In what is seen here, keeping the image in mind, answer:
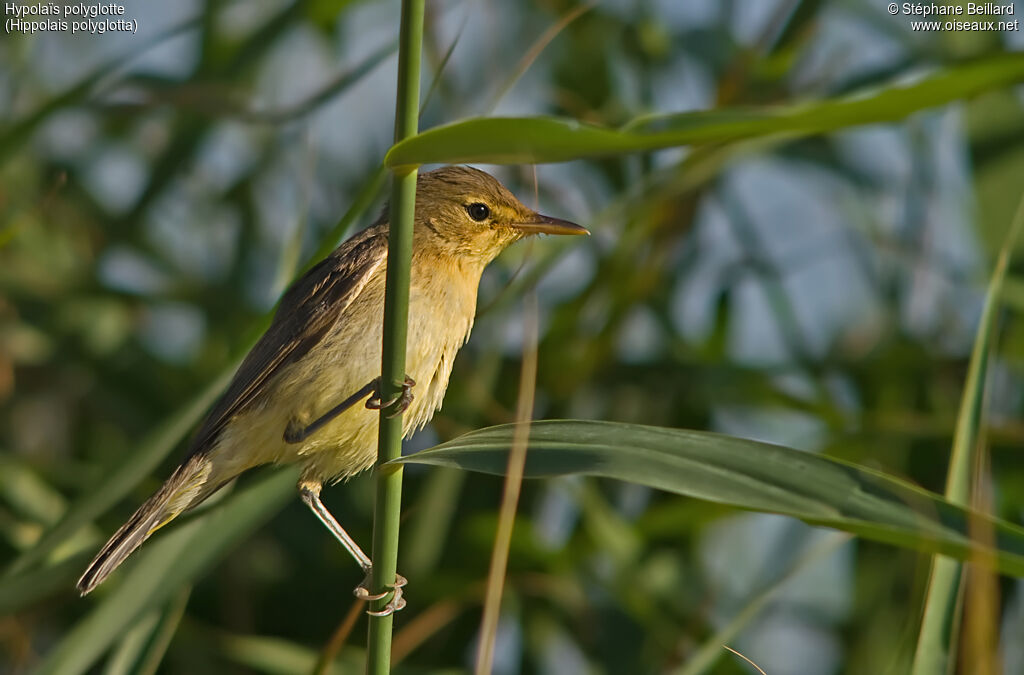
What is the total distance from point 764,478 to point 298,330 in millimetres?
1456

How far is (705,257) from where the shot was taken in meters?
3.39

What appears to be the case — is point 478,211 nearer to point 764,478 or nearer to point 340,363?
point 340,363

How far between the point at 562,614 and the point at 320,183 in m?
1.71

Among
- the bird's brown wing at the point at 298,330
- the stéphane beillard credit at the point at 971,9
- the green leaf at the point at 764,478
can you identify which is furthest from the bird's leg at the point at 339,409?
the stéphane beillard credit at the point at 971,9

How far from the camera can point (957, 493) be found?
4.90ft

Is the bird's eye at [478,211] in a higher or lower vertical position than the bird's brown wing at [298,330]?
higher

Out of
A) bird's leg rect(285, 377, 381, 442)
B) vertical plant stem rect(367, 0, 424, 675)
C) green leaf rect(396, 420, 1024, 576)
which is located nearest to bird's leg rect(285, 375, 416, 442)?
bird's leg rect(285, 377, 381, 442)

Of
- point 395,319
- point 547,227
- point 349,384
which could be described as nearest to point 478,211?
point 547,227

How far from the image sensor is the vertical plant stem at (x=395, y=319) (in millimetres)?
1143

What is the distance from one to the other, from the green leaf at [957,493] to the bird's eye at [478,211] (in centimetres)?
121

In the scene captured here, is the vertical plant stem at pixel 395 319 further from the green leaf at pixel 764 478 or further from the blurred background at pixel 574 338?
the blurred background at pixel 574 338

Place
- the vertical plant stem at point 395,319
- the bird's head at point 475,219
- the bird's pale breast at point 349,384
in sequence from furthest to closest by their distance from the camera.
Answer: the bird's head at point 475,219 → the bird's pale breast at point 349,384 → the vertical plant stem at point 395,319

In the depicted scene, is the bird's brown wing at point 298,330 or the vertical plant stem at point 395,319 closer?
the vertical plant stem at point 395,319

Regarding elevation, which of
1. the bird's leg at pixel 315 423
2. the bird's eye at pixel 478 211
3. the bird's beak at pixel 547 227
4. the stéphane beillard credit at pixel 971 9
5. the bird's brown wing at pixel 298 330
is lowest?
the bird's leg at pixel 315 423
